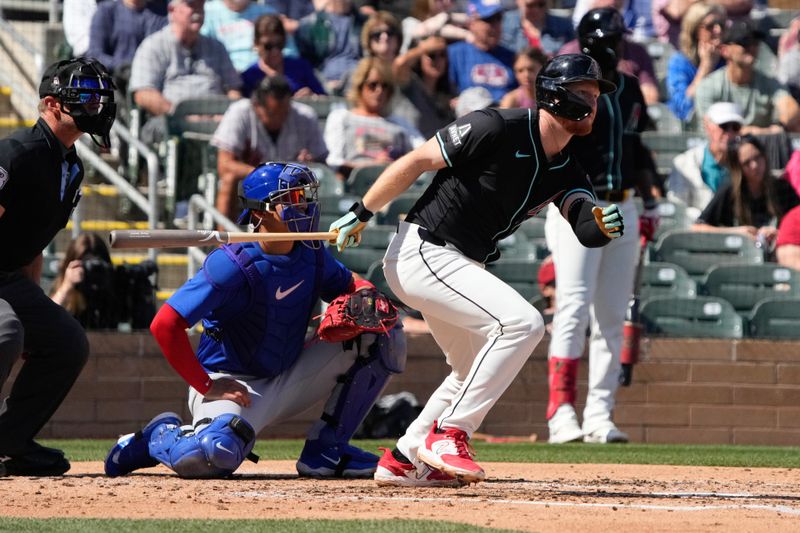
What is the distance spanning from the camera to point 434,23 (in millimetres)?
12336

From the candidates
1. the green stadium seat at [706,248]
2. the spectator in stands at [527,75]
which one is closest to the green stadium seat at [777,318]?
the green stadium seat at [706,248]

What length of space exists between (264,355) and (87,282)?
10.3 feet

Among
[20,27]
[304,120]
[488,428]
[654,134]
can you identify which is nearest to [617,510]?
[488,428]

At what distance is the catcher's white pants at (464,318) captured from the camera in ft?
17.5

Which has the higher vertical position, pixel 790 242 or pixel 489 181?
pixel 489 181

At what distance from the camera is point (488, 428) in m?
9.34

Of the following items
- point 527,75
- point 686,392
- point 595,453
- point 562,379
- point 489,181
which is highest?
point 527,75

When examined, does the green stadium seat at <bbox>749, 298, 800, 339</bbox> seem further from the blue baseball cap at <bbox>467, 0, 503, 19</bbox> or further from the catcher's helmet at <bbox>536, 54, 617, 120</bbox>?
the catcher's helmet at <bbox>536, 54, 617, 120</bbox>

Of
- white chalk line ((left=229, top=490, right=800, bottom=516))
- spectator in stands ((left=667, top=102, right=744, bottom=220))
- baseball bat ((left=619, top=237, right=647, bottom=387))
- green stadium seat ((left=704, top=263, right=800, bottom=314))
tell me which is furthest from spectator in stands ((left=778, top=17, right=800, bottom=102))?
white chalk line ((left=229, top=490, right=800, bottom=516))

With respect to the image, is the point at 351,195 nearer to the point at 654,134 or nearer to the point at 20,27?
the point at 654,134

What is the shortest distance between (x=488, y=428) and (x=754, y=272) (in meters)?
2.25

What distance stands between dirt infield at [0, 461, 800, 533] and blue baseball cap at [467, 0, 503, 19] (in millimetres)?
6423

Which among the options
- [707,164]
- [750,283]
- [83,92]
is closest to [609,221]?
[83,92]

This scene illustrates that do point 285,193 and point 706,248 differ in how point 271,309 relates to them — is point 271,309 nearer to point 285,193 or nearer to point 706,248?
point 285,193
